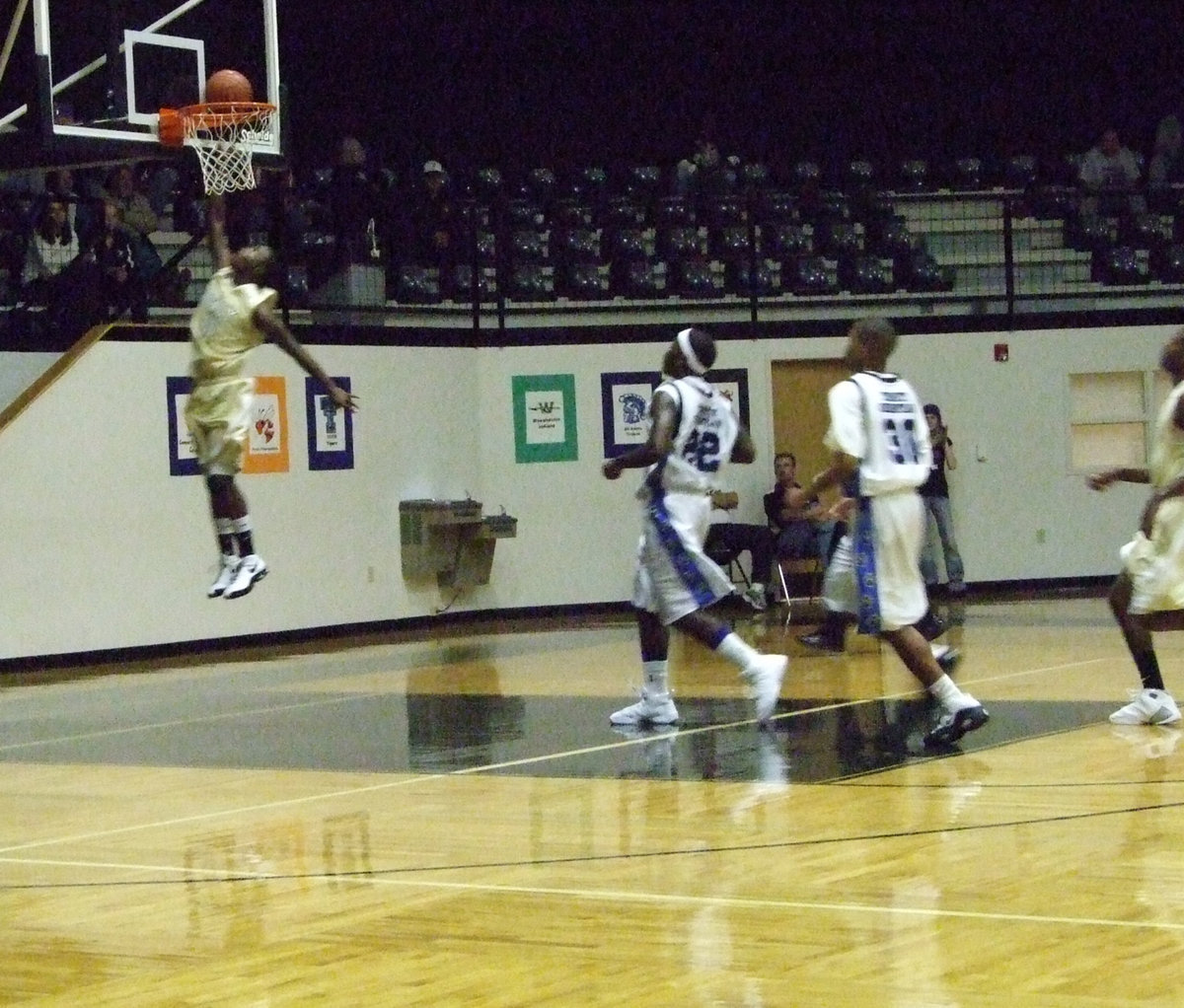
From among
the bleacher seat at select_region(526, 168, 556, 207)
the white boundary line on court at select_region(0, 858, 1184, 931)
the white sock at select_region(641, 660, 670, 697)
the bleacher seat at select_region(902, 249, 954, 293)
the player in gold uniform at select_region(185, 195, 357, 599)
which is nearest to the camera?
the white boundary line on court at select_region(0, 858, 1184, 931)

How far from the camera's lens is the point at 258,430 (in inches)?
715

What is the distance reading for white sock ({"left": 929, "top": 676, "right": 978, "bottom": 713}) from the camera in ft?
30.9

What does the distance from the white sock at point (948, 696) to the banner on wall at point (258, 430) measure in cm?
940

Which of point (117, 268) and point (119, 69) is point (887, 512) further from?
point (117, 268)

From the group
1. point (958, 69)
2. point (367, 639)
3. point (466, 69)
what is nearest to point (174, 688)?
point (367, 639)

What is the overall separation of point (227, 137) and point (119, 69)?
699mm

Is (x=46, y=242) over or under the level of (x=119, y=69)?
under

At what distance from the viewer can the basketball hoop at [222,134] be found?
36.2 ft

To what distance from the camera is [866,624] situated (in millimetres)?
9516

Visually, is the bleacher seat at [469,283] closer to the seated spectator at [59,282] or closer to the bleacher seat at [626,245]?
the bleacher seat at [626,245]

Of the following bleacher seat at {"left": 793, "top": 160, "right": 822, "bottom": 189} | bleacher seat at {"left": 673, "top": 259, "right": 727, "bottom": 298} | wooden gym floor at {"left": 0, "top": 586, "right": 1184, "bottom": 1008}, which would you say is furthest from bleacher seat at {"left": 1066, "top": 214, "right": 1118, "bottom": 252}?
wooden gym floor at {"left": 0, "top": 586, "right": 1184, "bottom": 1008}

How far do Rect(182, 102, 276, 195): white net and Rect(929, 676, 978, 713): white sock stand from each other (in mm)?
4608

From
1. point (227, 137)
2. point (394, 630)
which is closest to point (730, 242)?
point (394, 630)

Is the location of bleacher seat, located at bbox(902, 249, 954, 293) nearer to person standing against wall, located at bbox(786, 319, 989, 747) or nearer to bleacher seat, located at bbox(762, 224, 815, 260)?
bleacher seat, located at bbox(762, 224, 815, 260)
